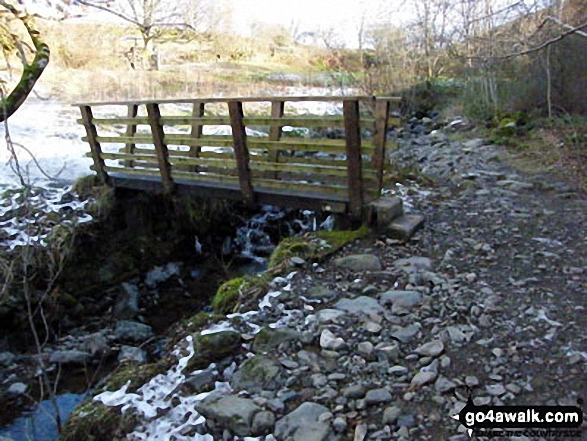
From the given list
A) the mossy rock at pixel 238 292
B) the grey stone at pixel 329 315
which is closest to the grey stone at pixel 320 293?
the grey stone at pixel 329 315

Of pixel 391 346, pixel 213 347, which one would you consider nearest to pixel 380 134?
pixel 391 346

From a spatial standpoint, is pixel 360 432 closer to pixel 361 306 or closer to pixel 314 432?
pixel 314 432

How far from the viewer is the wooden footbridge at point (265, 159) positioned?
501cm

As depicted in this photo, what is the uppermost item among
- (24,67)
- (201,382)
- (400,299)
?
(24,67)

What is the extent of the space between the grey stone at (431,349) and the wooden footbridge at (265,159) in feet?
7.71

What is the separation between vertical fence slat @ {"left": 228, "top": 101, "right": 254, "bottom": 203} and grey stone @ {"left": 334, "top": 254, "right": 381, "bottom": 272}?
5.94ft

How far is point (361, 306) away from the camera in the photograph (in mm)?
3648

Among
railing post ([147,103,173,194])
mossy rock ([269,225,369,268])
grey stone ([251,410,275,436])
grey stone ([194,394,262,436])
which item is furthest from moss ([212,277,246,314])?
railing post ([147,103,173,194])

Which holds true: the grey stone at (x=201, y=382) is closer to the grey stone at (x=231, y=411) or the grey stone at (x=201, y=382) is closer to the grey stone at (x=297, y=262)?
the grey stone at (x=231, y=411)

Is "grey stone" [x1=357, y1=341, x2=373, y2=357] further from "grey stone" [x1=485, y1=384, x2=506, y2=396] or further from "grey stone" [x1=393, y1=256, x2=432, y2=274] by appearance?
"grey stone" [x1=393, y1=256, x2=432, y2=274]

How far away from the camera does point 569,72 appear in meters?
10.1

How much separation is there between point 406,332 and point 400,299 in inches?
19.3

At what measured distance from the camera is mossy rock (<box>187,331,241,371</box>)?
10.3 ft

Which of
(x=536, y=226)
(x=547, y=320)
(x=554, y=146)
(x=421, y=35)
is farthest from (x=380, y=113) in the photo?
(x=421, y=35)
